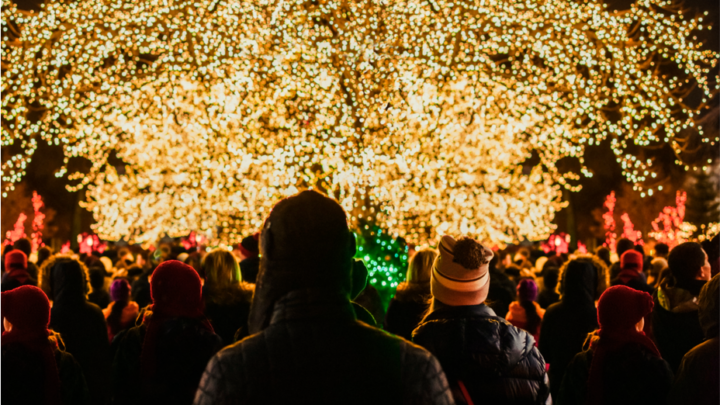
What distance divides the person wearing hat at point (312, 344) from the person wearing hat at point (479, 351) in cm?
119

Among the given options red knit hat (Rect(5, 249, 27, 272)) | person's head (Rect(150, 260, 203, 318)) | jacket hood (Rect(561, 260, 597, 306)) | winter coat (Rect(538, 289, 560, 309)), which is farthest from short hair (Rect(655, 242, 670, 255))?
red knit hat (Rect(5, 249, 27, 272))

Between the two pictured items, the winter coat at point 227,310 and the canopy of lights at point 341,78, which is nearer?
the winter coat at point 227,310

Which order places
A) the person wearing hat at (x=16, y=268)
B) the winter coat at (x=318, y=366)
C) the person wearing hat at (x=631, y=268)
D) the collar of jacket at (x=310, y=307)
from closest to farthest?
A: the winter coat at (x=318, y=366)
the collar of jacket at (x=310, y=307)
the person wearing hat at (x=631, y=268)
the person wearing hat at (x=16, y=268)

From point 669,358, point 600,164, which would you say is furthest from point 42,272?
point 600,164

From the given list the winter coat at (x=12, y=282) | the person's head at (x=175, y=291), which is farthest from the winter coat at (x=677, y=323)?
the winter coat at (x=12, y=282)

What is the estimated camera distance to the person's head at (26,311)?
163 inches

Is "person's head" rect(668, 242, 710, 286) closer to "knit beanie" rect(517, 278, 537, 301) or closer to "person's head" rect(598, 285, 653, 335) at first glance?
"person's head" rect(598, 285, 653, 335)

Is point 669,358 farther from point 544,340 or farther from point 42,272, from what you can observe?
point 42,272

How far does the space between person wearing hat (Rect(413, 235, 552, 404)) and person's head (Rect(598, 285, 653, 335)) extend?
2.76 ft

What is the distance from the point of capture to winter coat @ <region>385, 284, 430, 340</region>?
5.59 m

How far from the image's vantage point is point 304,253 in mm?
2213

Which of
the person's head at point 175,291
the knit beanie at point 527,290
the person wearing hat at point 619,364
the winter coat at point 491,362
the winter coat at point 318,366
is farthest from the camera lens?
the knit beanie at point 527,290

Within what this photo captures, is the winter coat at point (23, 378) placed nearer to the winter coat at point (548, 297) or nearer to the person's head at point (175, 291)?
the person's head at point (175, 291)

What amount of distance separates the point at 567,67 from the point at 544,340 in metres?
7.36
